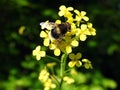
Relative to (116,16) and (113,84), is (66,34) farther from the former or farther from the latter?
(116,16)

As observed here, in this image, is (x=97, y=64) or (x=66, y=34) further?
(x=97, y=64)

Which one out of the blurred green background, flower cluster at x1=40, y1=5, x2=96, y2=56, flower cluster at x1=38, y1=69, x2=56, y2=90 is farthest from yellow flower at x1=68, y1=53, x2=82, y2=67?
the blurred green background

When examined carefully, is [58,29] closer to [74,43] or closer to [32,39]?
[74,43]

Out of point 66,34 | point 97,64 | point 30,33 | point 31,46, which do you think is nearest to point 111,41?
point 97,64

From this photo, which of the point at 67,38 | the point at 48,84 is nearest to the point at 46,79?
the point at 48,84

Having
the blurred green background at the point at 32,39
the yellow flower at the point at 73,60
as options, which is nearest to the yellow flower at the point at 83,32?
the yellow flower at the point at 73,60

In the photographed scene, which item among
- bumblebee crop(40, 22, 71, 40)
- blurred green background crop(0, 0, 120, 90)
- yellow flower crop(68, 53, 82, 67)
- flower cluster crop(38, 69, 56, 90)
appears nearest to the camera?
bumblebee crop(40, 22, 71, 40)

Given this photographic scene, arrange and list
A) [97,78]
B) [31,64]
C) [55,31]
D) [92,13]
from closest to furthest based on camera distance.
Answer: [55,31] → [31,64] → [97,78] → [92,13]

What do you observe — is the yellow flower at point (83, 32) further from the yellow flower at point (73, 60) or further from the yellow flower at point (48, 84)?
the yellow flower at point (48, 84)

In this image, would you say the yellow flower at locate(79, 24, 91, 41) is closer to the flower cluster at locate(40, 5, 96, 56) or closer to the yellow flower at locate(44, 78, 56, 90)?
the flower cluster at locate(40, 5, 96, 56)
